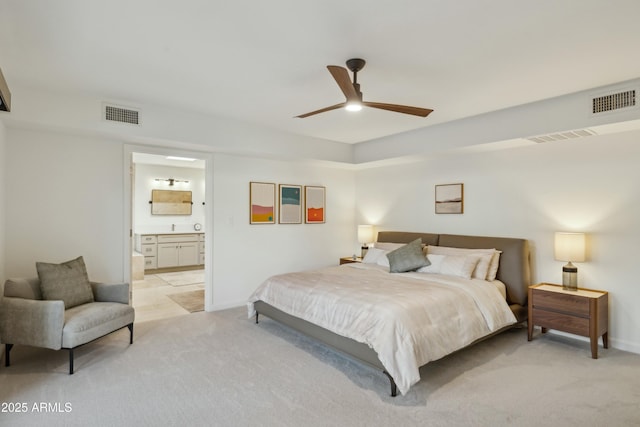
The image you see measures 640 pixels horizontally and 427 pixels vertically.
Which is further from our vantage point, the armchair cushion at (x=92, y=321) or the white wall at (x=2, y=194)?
the white wall at (x=2, y=194)

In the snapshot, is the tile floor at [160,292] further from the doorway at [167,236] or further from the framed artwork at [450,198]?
the framed artwork at [450,198]

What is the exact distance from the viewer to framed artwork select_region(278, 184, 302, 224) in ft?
18.9

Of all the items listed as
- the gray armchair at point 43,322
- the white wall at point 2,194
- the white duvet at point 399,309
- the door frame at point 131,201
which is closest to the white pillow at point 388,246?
the white duvet at point 399,309

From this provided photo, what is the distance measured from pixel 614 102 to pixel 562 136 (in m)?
0.56

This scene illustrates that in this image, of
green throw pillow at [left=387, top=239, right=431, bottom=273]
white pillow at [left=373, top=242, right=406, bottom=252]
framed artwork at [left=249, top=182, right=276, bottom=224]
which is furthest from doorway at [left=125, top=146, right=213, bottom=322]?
green throw pillow at [left=387, top=239, right=431, bottom=273]

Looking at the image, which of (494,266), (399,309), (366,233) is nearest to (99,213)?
(399,309)

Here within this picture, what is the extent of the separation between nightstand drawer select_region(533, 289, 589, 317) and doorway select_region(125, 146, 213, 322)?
4640mm

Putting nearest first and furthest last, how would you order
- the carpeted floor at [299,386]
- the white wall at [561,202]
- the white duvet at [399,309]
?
the carpeted floor at [299,386]
the white duvet at [399,309]
the white wall at [561,202]

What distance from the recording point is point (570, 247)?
12.1 feet

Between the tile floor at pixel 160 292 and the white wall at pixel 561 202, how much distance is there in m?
3.99

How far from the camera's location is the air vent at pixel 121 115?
12.6 ft

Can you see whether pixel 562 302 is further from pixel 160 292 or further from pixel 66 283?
pixel 160 292

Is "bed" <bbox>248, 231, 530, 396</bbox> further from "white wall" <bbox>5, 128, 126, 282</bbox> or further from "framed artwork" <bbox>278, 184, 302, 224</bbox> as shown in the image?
"white wall" <bbox>5, 128, 126, 282</bbox>

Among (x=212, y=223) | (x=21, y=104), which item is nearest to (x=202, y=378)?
(x=212, y=223)
